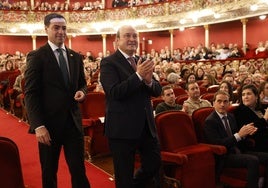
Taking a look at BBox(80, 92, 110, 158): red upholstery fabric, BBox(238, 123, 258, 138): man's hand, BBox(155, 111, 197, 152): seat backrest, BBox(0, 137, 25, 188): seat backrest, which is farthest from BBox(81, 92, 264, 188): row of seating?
BBox(80, 92, 110, 158): red upholstery fabric

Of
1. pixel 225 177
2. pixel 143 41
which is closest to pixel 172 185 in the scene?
pixel 225 177

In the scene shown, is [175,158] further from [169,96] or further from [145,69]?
[169,96]

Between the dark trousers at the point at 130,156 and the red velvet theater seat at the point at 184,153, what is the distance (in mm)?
559

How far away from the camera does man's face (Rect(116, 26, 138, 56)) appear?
2.27 meters

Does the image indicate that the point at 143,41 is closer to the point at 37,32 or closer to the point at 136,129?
→ the point at 37,32

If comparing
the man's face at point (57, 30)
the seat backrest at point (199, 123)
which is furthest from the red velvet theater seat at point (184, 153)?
the man's face at point (57, 30)

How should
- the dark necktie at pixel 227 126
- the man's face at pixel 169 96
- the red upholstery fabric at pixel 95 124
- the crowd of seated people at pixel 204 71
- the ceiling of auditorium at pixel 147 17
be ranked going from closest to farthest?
1. the dark necktie at pixel 227 126
2. the man's face at pixel 169 96
3. the red upholstery fabric at pixel 95 124
4. the crowd of seated people at pixel 204 71
5. the ceiling of auditorium at pixel 147 17

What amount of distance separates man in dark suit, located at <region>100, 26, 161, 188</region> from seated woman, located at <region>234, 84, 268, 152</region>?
1522 millimetres

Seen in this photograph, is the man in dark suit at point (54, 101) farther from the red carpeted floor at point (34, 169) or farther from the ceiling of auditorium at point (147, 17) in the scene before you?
the ceiling of auditorium at point (147, 17)

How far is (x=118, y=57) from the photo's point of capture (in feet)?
7.73

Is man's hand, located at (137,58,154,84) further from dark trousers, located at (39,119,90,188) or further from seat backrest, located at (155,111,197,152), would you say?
seat backrest, located at (155,111,197,152)

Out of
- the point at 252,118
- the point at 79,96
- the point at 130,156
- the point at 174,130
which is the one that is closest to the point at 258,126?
the point at 252,118

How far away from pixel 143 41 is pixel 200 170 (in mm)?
18703

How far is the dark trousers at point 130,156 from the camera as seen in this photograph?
2.31 meters
